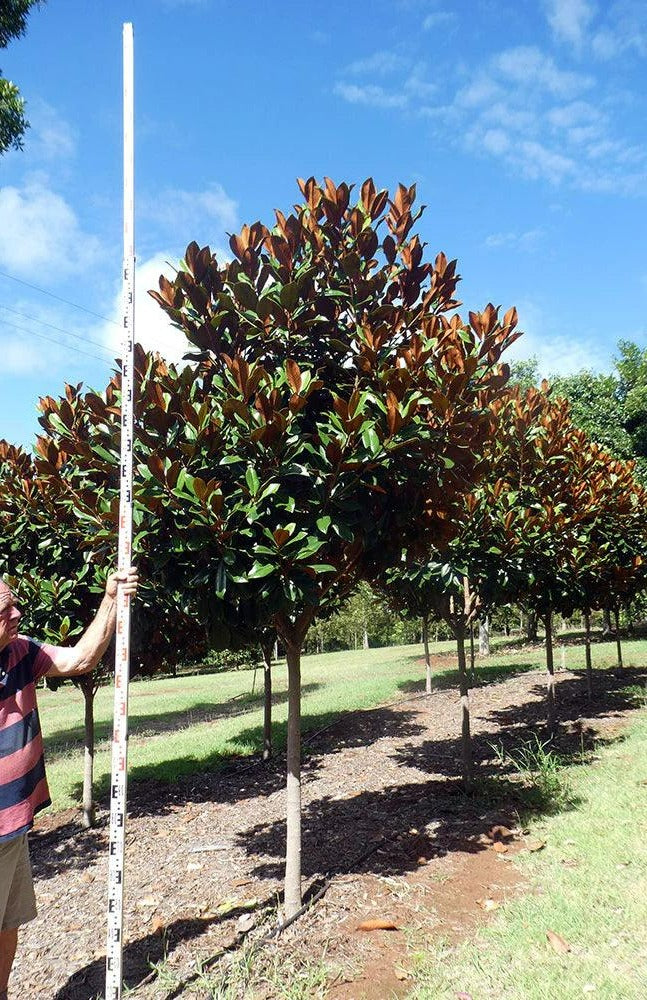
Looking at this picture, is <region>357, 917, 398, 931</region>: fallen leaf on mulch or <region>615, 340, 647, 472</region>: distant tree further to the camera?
<region>615, 340, 647, 472</region>: distant tree

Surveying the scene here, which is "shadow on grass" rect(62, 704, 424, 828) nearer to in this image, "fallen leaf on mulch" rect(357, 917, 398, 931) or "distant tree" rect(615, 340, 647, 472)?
"fallen leaf on mulch" rect(357, 917, 398, 931)

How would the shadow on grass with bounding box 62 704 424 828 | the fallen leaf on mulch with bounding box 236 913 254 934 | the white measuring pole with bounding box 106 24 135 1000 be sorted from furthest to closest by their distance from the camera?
the shadow on grass with bounding box 62 704 424 828 < the fallen leaf on mulch with bounding box 236 913 254 934 < the white measuring pole with bounding box 106 24 135 1000

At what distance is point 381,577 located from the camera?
5.96 metres

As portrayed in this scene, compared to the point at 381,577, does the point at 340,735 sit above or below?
below

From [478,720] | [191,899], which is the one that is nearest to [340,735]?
[478,720]

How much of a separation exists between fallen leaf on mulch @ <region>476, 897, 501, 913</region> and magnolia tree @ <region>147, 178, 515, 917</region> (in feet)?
4.63

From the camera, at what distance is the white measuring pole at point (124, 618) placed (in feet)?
10.1

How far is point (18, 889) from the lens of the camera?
3463 millimetres

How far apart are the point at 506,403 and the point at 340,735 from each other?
7.79 metres

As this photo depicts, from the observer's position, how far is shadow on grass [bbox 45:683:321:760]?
16.8 meters

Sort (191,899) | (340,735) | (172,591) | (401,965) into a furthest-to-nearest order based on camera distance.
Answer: (340,735)
(191,899)
(172,591)
(401,965)

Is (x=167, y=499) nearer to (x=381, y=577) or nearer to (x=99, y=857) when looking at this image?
(x=381, y=577)

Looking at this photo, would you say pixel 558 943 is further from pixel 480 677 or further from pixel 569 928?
pixel 480 677

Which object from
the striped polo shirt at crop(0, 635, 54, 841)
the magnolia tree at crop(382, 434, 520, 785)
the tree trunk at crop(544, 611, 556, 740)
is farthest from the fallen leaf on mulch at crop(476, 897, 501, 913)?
the tree trunk at crop(544, 611, 556, 740)
